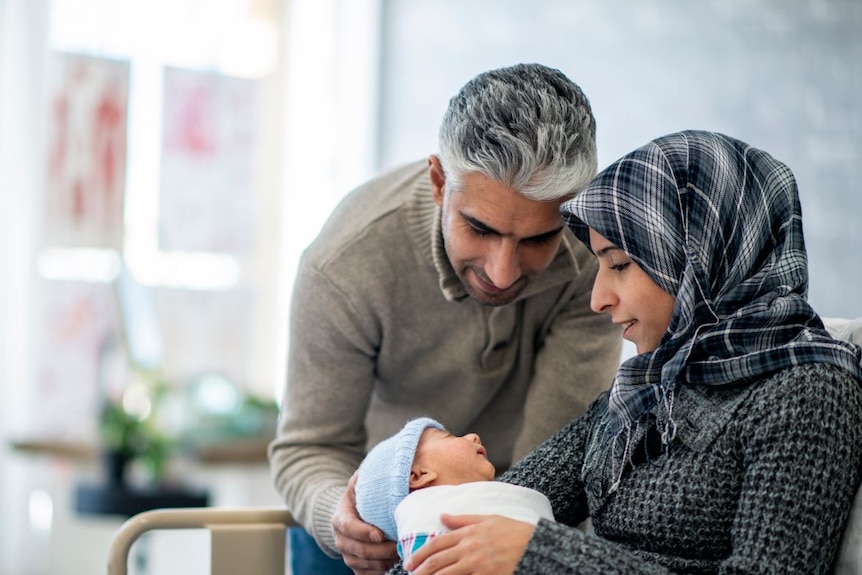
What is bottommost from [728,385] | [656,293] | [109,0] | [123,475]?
[123,475]

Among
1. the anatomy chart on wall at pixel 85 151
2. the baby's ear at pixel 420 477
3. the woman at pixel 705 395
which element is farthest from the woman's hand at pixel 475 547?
the anatomy chart on wall at pixel 85 151

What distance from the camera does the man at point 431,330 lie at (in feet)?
5.48

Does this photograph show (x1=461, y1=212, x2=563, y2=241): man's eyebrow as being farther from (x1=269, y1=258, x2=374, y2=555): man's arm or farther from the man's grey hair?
(x1=269, y1=258, x2=374, y2=555): man's arm

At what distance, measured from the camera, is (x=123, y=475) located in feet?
11.8

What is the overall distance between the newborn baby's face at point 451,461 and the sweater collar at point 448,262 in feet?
1.16

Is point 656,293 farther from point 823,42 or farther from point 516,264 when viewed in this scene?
point 823,42

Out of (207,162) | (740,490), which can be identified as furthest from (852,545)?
(207,162)

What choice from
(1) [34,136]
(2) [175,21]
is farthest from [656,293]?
(2) [175,21]

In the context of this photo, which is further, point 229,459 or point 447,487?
point 229,459

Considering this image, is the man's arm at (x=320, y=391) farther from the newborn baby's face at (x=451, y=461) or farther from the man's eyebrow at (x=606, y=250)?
the man's eyebrow at (x=606, y=250)

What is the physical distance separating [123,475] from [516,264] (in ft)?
7.89

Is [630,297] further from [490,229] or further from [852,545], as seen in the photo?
[852,545]

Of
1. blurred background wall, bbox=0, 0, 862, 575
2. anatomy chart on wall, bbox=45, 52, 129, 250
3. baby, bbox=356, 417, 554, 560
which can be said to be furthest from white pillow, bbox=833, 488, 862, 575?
anatomy chart on wall, bbox=45, 52, 129, 250

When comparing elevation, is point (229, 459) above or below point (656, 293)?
below
